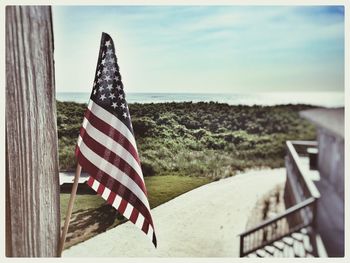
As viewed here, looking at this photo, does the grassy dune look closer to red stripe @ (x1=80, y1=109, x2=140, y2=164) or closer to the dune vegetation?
the dune vegetation

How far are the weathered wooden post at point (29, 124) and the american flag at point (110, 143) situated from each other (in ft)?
0.58

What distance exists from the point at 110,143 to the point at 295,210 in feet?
4.07

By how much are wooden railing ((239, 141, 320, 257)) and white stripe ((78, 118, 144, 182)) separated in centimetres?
93

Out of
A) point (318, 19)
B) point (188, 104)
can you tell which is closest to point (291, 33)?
point (318, 19)

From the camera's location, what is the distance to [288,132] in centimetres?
211

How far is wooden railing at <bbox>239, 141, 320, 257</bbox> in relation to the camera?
2070 millimetres

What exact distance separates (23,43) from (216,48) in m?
1.14

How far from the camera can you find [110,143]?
163cm

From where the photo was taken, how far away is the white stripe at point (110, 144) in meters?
1.63

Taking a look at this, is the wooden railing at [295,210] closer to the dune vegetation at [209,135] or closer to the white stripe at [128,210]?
the dune vegetation at [209,135]

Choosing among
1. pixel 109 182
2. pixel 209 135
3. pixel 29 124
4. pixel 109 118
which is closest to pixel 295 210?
pixel 209 135

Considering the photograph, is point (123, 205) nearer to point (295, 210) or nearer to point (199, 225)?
point (199, 225)

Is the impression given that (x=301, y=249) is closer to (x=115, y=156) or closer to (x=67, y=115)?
(x=115, y=156)

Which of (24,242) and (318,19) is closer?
(24,242)
